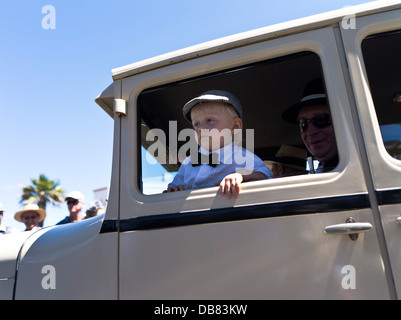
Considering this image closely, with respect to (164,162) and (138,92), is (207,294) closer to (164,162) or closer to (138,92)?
(164,162)

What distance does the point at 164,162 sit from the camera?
1921 mm

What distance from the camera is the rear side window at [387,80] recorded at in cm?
142

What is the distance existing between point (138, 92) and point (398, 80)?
1.63m

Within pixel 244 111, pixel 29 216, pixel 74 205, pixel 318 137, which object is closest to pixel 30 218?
pixel 29 216

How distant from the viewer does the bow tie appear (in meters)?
1.69

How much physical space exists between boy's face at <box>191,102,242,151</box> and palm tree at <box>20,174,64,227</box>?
22.0 metres

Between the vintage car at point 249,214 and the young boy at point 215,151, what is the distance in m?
0.11

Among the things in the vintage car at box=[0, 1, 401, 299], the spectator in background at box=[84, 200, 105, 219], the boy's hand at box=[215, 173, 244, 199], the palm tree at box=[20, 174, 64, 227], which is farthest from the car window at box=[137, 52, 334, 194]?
the palm tree at box=[20, 174, 64, 227]

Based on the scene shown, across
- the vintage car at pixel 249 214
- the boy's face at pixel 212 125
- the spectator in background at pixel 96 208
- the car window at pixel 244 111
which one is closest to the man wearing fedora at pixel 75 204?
the spectator in background at pixel 96 208

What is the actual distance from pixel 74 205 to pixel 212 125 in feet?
10.6

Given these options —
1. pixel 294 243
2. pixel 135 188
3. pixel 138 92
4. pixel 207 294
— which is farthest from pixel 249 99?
pixel 207 294

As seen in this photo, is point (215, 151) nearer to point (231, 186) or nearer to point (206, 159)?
point (206, 159)

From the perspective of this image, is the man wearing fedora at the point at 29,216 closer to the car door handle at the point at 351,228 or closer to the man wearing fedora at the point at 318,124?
the man wearing fedora at the point at 318,124

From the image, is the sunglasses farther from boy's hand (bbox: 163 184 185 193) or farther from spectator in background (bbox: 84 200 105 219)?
spectator in background (bbox: 84 200 105 219)
